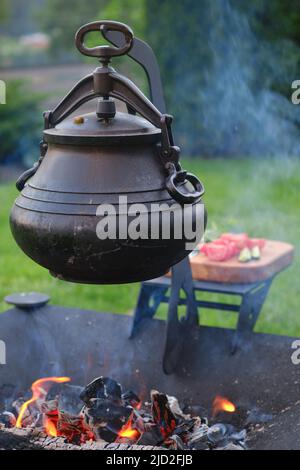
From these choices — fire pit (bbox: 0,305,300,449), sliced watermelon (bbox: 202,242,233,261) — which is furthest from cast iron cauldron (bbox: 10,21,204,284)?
sliced watermelon (bbox: 202,242,233,261)

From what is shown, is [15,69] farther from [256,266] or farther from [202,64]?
[256,266]

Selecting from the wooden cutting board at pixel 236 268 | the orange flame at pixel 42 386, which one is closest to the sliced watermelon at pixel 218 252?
the wooden cutting board at pixel 236 268

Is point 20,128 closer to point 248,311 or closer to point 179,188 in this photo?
point 248,311

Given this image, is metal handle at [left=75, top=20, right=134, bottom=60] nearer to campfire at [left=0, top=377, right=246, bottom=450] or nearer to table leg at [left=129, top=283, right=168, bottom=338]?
campfire at [left=0, top=377, right=246, bottom=450]

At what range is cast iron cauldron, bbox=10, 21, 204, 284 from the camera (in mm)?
2246

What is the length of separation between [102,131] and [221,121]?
8450 millimetres

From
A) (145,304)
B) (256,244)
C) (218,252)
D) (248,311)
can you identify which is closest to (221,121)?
(256,244)

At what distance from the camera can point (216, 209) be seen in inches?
304

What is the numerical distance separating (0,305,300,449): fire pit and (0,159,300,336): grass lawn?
3.24 feet

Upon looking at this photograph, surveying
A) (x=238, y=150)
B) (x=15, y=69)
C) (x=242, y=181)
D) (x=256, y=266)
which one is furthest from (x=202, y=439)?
(x=15, y=69)

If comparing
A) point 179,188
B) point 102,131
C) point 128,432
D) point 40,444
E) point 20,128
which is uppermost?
point 102,131

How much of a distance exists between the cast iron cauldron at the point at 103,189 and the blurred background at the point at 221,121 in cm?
309

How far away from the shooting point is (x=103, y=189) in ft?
7.39
